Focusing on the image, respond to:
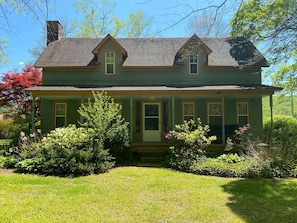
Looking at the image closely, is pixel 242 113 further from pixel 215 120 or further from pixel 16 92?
pixel 16 92

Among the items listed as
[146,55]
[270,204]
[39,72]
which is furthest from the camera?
[39,72]

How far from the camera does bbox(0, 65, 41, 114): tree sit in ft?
47.0

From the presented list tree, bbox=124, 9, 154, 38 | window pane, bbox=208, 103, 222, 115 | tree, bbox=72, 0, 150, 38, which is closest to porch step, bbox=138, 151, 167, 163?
window pane, bbox=208, 103, 222, 115

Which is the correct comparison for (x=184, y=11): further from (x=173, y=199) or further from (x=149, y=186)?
(x=149, y=186)

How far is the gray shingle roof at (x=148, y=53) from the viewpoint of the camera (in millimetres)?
13203

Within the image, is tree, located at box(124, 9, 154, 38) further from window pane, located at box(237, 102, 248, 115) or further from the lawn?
the lawn

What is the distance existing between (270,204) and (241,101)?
8.86m

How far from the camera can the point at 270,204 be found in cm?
501

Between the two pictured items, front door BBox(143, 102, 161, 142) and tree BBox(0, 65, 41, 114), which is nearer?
front door BBox(143, 102, 161, 142)

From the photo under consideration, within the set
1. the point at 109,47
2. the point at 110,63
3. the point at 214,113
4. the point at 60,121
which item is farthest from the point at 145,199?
the point at 109,47

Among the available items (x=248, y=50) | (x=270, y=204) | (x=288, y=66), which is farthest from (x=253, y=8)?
(x=270, y=204)

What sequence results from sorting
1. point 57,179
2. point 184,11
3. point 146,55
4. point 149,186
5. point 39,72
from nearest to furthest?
point 184,11
point 149,186
point 57,179
point 146,55
point 39,72

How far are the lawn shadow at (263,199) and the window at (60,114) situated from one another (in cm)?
974

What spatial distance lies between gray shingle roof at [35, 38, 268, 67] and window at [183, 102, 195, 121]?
2471 millimetres
